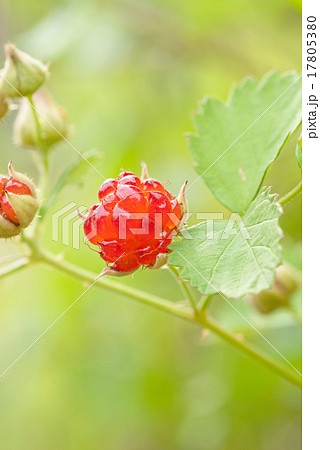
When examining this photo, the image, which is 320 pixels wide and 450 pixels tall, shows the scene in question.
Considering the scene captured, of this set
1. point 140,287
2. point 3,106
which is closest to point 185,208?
point 3,106

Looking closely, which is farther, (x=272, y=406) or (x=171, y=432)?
(x=171, y=432)

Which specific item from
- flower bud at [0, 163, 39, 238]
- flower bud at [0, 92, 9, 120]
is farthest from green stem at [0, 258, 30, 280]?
flower bud at [0, 92, 9, 120]

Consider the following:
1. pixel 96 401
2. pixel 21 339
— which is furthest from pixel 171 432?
pixel 21 339

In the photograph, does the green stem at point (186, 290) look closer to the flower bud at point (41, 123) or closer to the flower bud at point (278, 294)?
the flower bud at point (278, 294)

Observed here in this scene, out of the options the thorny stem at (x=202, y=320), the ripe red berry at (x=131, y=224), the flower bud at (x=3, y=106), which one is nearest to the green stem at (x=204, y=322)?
the thorny stem at (x=202, y=320)

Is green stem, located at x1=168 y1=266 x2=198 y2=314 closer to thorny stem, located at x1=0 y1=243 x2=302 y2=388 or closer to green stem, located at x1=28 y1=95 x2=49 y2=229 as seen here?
thorny stem, located at x1=0 y1=243 x2=302 y2=388

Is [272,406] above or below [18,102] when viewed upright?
below
